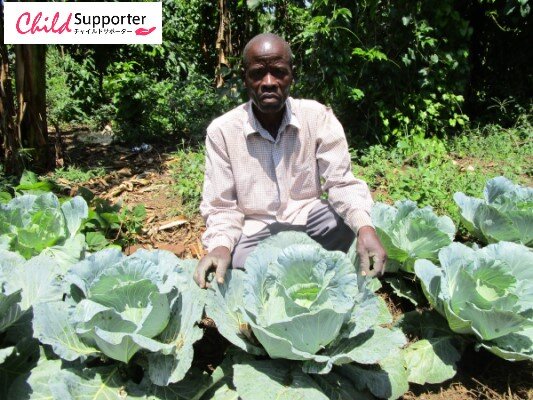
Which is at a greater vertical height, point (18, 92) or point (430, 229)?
point (18, 92)

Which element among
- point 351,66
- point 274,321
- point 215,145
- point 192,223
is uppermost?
point 351,66

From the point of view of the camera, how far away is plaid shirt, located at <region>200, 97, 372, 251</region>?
6.83ft

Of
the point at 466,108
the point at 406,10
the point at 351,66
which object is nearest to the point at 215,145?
the point at 351,66

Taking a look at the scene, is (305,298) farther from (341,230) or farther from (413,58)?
(413,58)

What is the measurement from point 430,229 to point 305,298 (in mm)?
908

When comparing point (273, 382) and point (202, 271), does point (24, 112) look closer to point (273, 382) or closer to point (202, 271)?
point (202, 271)

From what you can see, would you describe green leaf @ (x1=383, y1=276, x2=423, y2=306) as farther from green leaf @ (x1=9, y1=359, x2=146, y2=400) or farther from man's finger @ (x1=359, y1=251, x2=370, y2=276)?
green leaf @ (x1=9, y1=359, x2=146, y2=400)

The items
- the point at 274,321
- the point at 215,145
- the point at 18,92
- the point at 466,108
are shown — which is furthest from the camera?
the point at 466,108

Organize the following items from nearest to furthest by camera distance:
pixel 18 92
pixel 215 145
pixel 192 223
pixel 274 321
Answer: pixel 274 321, pixel 215 145, pixel 192 223, pixel 18 92

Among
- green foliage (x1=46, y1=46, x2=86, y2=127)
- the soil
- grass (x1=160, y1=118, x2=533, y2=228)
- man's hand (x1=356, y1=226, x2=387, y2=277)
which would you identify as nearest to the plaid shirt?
man's hand (x1=356, y1=226, x2=387, y2=277)

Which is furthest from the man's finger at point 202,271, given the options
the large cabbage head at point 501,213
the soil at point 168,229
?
the large cabbage head at point 501,213

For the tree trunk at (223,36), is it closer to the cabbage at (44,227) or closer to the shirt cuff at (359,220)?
the cabbage at (44,227)

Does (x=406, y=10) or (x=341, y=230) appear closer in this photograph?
(x=341, y=230)

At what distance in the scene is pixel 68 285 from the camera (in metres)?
1.56
